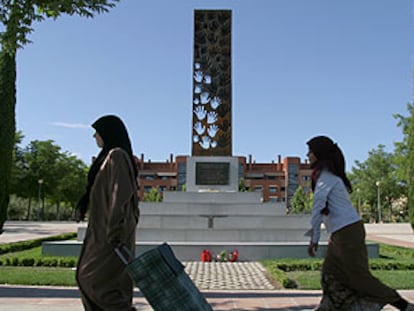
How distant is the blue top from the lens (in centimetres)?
353

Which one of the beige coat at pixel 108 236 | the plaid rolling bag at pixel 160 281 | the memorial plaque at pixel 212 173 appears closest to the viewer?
the plaid rolling bag at pixel 160 281

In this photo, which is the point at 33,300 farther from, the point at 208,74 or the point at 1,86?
the point at 208,74

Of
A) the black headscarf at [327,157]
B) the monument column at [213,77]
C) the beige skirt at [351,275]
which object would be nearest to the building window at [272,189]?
the monument column at [213,77]

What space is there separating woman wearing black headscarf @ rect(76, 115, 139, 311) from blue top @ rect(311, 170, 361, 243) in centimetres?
151

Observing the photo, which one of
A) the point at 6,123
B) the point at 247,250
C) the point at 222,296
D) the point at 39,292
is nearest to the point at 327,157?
the point at 222,296

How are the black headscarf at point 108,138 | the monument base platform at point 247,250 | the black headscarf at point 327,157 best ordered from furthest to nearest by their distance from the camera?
the monument base platform at point 247,250 → the black headscarf at point 327,157 → the black headscarf at point 108,138

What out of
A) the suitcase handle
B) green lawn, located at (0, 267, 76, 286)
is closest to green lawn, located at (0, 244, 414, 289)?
green lawn, located at (0, 267, 76, 286)

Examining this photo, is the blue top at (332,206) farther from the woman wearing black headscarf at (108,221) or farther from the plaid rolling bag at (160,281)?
the woman wearing black headscarf at (108,221)

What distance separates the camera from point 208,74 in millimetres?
18531

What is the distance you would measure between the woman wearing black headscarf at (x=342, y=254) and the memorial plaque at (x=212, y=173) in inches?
525

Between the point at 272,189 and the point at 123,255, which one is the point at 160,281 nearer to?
the point at 123,255

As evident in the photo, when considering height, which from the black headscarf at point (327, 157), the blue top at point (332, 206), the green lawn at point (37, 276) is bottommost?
the green lawn at point (37, 276)

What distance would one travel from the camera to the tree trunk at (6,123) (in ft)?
45.0

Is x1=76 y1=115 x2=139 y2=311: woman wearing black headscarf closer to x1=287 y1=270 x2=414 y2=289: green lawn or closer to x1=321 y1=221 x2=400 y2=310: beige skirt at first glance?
x1=321 y1=221 x2=400 y2=310: beige skirt
